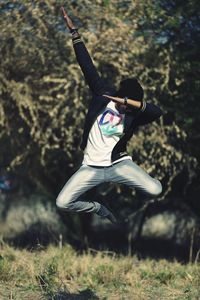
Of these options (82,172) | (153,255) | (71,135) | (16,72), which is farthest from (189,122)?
(82,172)

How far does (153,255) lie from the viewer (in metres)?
13.4

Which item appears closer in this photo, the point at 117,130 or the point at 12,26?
the point at 117,130

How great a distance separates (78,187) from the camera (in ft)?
17.6

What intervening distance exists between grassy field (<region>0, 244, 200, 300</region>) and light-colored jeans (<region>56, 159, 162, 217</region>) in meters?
2.05

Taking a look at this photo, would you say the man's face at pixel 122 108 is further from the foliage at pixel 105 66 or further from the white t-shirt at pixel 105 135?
the foliage at pixel 105 66

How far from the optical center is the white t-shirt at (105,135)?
17.9ft

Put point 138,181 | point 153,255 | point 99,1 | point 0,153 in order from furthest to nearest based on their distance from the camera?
point 153,255 < point 0,153 < point 99,1 < point 138,181

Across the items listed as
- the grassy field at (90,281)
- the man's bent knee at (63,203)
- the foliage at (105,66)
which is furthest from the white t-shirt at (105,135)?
the foliage at (105,66)

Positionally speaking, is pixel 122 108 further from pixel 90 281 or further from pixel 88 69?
pixel 90 281

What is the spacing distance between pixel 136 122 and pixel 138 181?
0.61 m

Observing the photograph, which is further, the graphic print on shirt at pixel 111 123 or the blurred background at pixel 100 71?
the blurred background at pixel 100 71

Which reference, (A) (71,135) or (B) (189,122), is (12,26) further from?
(B) (189,122)

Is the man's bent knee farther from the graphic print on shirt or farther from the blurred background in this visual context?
the blurred background

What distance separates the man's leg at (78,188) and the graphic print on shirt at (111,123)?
399 mm
